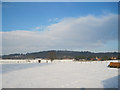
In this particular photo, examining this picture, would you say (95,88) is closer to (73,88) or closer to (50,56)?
(73,88)

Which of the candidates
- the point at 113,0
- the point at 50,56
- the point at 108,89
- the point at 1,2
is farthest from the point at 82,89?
the point at 50,56

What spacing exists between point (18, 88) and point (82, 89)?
8.73 feet

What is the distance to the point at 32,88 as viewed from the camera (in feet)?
15.4

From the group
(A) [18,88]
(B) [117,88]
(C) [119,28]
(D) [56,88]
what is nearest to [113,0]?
(C) [119,28]

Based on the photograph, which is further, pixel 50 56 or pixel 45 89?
pixel 50 56

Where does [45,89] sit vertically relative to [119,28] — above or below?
below

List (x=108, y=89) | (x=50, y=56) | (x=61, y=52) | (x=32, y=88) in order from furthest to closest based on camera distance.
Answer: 1. (x=61, y=52)
2. (x=50, y=56)
3. (x=32, y=88)
4. (x=108, y=89)

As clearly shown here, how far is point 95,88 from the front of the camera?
15.0 ft

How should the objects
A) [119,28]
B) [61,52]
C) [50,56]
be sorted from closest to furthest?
[119,28] → [50,56] → [61,52]

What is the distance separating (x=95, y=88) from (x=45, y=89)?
2036 mm

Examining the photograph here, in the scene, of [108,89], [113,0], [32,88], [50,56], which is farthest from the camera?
[50,56]

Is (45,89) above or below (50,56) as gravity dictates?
above

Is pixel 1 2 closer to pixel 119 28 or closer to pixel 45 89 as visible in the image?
pixel 45 89

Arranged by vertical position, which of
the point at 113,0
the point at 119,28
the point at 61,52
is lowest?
the point at 61,52
